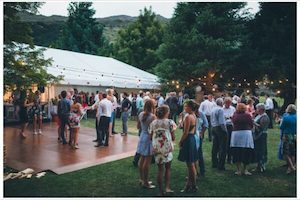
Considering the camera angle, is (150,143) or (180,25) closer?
(150,143)

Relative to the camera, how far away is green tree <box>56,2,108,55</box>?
39969 mm

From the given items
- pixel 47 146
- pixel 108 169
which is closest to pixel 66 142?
pixel 47 146

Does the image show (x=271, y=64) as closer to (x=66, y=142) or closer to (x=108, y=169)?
(x=66, y=142)

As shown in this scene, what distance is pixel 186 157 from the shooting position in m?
5.09

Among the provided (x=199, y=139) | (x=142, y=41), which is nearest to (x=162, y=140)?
(x=199, y=139)

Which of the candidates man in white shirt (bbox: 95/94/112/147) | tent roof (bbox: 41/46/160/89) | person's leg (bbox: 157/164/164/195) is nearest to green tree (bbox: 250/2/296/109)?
tent roof (bbox: 41/46/160/89)

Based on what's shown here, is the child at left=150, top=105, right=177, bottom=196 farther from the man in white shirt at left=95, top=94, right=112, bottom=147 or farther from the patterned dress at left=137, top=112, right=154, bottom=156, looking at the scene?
the man in white shirt at left=95, top=94, right=112, bottom=147

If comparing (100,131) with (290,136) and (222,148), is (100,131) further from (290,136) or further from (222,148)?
(290,136)

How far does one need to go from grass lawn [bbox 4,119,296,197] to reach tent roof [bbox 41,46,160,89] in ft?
32.6

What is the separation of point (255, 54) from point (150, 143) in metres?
16.5

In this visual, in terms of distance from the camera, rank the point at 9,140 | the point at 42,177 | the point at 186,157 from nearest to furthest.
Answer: the point at 186,157 → the point at 42,177 → the point at 9,140

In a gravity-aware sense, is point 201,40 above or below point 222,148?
above

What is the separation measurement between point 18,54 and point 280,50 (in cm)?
1718

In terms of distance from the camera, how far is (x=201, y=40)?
19.9m
